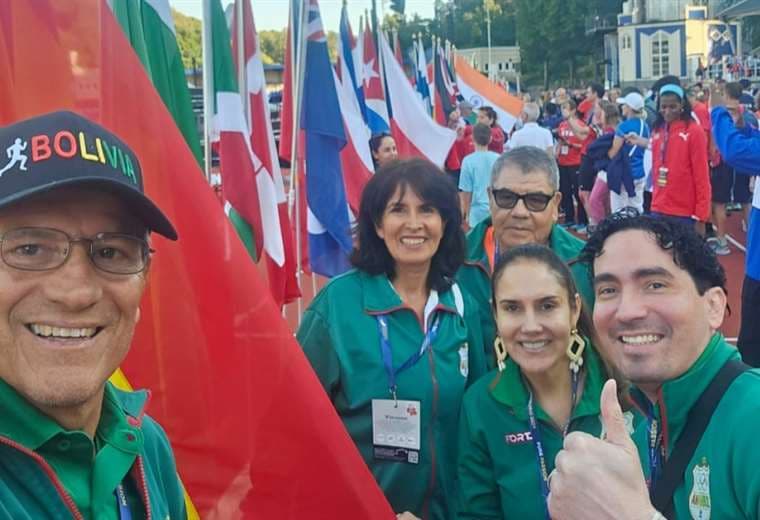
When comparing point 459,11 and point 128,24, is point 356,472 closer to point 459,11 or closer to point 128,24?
point 128,24

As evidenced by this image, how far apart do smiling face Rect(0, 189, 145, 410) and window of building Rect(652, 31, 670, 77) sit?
79.0m

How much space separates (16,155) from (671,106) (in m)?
9.26

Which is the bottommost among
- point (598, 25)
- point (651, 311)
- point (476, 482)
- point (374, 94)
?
point (476, 482)

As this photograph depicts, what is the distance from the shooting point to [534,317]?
116 inches

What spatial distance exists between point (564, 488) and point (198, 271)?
4.25ft

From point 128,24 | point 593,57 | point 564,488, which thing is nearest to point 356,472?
point 564,488

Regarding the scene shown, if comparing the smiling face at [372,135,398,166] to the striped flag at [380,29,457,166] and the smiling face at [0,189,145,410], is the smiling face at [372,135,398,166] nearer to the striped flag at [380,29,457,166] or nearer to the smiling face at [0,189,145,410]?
the striped flag at [380,29,457,166]

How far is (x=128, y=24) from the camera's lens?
138 inches

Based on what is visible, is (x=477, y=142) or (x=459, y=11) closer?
(x=477, y=142)

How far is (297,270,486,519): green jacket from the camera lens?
313 centimetres

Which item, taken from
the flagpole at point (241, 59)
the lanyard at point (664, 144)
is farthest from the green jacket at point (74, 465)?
the lanyard at point (664, 144)

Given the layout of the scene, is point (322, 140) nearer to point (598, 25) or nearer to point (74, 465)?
point (74, 465)

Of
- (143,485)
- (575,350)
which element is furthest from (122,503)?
(575,350)

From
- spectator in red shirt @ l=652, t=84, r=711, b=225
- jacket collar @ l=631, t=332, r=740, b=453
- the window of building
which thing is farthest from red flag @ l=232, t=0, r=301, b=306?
the window of building
